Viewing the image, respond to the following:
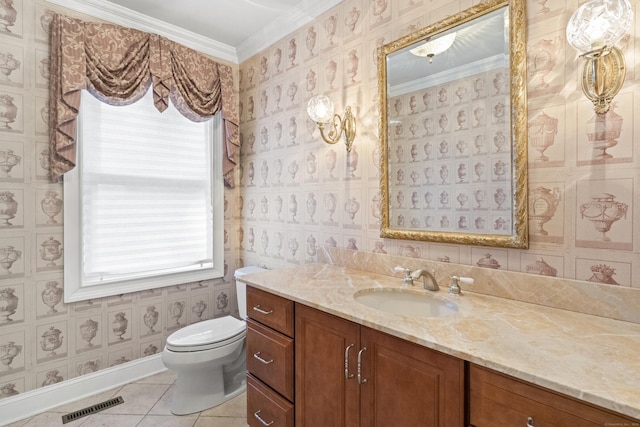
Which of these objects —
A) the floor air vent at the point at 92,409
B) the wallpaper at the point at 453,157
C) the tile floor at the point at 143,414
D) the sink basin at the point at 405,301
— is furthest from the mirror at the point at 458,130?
the floor air vent at the point at 92,409

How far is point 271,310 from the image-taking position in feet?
4.98

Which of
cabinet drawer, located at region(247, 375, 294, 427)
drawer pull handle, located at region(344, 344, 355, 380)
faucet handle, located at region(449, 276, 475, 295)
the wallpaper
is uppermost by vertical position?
the wallpaper

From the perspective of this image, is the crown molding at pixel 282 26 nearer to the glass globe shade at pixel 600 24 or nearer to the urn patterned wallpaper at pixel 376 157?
the urn patterned wallpaper at pixel 376 157

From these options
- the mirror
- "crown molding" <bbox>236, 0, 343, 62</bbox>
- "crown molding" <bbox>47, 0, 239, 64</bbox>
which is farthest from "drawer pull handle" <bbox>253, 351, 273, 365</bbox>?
"crown molding" <bbox>47, 0, 239, 64</bbox>

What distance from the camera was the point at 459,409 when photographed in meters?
0.87

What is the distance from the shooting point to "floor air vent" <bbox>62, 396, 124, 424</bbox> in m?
1.86

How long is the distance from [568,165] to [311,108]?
1300mm

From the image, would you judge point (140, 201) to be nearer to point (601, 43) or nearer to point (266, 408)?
point (266, 408)

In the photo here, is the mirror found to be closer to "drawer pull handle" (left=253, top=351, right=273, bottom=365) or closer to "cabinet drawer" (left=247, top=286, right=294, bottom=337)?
"cabinet drawer" (left=247, top=286, right=294, bottom=337)

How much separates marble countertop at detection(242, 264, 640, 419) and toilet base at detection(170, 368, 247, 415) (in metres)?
1.06

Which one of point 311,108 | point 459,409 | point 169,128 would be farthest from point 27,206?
point 459,409

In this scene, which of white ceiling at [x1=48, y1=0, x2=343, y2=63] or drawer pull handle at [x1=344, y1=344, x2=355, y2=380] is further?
white ceiling at [x1=48, y1=0, x2=343, y2=63]

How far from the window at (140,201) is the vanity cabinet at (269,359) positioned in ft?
3.88

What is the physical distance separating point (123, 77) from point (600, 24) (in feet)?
8.36
